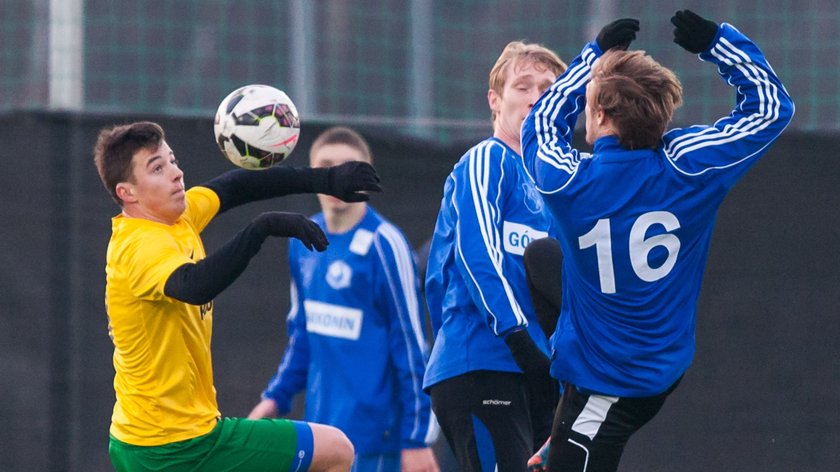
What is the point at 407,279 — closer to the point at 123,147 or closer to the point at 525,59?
the point at 525,59

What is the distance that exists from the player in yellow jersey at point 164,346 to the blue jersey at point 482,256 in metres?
0.37

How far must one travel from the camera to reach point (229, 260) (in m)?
4.29

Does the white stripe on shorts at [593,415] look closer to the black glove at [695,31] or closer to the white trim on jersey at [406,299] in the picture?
the black glove at [695,31]

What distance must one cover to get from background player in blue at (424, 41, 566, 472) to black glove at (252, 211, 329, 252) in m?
0.50

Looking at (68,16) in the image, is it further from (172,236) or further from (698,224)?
(698,224)

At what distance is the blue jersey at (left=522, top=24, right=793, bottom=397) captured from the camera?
12.9 ft

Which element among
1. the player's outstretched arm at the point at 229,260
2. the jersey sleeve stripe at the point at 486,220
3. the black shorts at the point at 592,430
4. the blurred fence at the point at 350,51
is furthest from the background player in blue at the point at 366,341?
the black shorts at the point at 592,430

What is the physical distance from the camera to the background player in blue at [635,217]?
392cm

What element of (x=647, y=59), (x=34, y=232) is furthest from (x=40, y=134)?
(x=647, y=59)

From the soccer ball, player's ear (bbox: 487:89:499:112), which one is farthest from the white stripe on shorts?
the soccer ball

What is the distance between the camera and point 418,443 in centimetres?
604

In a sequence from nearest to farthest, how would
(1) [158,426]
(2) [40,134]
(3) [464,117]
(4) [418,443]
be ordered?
(1) [158,426] < (4) [418,443] < (2) [40,134] < (3) [464,117]

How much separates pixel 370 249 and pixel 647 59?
96.9 inches

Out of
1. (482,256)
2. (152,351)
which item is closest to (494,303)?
(482,256)
